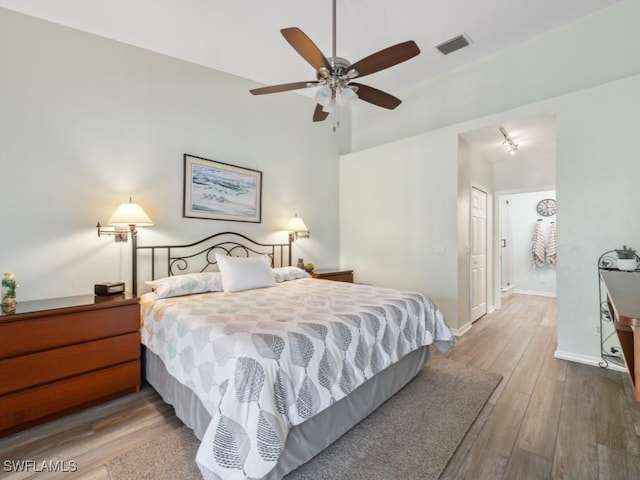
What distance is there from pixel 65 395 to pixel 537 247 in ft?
26.6

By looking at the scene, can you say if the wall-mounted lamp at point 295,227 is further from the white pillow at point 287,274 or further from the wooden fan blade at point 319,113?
the wooden fan blade at point 319,113

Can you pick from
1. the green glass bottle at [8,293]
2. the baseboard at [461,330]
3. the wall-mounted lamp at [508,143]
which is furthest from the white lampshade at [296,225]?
the wall-mounted lamp at [508,143]

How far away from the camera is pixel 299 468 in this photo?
5.17 ft

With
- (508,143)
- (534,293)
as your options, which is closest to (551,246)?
(534,293)

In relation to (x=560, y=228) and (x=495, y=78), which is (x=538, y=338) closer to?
(x=560, y=228)

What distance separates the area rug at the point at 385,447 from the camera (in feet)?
5.04

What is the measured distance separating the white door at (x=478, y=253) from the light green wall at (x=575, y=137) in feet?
2.01

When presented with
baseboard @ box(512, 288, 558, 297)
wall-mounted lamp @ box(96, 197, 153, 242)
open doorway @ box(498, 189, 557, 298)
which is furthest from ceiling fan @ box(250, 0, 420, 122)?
baseboard @ box(512, 288, 558, 297)

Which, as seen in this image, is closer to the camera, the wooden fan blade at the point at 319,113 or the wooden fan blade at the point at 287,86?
the wooden fan blade at the point at 287,86

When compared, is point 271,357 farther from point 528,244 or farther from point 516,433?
point 528,244

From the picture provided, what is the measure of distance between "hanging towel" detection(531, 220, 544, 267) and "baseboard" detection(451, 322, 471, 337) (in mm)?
3768

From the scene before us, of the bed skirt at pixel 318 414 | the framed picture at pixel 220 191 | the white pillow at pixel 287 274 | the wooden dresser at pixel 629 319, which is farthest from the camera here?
the white pillow at pixel 287 274

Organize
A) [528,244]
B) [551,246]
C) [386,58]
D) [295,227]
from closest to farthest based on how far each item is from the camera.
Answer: [386,58]
[295,227]
[551,246]
[528,244]

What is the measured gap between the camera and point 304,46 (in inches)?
75.2
